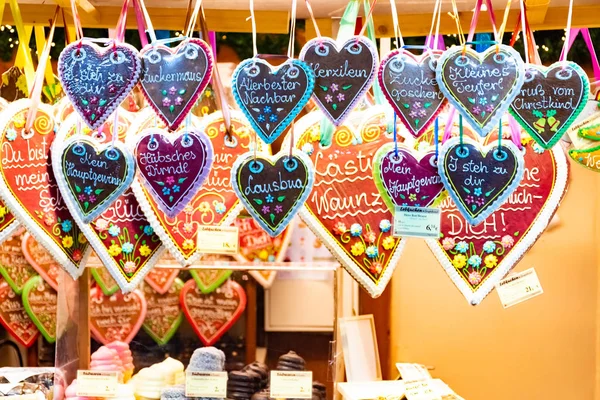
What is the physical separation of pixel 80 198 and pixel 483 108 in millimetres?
796

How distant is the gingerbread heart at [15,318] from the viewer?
11.5 ft

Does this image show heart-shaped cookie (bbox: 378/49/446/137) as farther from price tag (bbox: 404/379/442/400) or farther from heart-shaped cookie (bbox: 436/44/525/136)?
price tag (bbox: 404/379/442/400)

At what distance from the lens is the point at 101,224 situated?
5.85 feet

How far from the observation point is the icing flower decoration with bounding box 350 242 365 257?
1757 millimetres

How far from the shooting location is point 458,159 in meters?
1.59

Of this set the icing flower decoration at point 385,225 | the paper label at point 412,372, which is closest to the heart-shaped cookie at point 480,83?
the icing flower decoration at point 385,225

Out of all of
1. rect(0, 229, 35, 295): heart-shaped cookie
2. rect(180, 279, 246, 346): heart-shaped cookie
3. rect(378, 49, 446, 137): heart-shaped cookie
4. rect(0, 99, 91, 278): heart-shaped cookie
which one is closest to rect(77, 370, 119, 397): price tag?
rect(180, 279, 246, 346): heart-shaped cookie

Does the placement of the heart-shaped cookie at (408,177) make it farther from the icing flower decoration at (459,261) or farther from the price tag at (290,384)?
the price tag at (290,384)

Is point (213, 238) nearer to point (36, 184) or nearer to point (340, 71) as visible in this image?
point (36, 184)

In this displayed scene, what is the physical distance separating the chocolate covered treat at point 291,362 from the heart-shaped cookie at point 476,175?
1027 mm

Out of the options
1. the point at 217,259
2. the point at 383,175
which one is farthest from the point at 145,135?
the point at 217,259

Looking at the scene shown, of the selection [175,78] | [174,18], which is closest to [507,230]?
[175,78]

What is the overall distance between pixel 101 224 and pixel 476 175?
80cm

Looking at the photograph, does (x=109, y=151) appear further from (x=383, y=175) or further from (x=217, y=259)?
(x=217, y=259)
